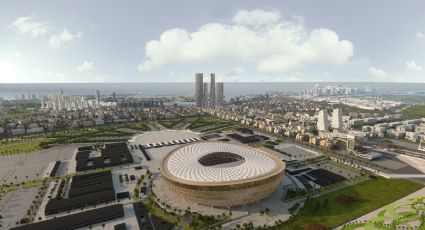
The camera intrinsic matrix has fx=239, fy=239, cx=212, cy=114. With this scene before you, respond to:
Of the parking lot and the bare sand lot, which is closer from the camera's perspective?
the bare sand lot

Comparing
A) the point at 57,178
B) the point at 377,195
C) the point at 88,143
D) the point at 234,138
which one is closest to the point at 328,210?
the point at 377,195

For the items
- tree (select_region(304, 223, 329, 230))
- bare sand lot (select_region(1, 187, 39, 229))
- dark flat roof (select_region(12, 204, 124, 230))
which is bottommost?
bare sand lot (select_region(1, 187, 39, 229))

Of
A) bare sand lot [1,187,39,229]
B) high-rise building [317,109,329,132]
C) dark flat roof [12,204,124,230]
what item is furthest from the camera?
high-rise building [317,109,329,132]

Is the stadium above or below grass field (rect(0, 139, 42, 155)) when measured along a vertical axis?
above

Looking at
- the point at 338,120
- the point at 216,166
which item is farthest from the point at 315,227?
the point at 338,120

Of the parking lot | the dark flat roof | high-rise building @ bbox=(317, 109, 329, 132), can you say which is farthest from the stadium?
high-rise building @ bbox=(317, 109, 329, 132)

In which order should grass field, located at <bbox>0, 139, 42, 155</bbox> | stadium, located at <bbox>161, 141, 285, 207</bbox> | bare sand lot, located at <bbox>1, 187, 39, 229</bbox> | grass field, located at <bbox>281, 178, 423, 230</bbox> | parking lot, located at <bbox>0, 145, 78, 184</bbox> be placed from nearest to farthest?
grass field, located at <bbox>281, 178, 423, 230</bbox> < stadium, located at <bbox>161, 141, 285, 207</bbox> < bare sand lot, located at <bbox>1, 187, 39, 229</bbox> < parking lot, located at <bbox>0, 145, 78, 184</bbox> < grass field, located at <bbox>0, 139, 42, 155</bbox>

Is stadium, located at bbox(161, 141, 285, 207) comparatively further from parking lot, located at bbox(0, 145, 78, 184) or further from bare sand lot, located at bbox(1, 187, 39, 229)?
parking lot, located at bbox(0, 145, 78, 184)
